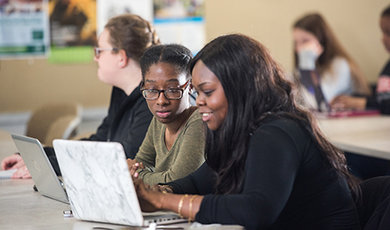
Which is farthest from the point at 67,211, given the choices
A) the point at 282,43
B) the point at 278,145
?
the point at 282,43

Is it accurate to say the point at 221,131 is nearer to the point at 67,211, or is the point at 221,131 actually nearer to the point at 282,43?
the point at 67,211

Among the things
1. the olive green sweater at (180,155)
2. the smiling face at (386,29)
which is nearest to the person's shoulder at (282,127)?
the olive green sweater at (180,155)

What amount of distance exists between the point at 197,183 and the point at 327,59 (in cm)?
334

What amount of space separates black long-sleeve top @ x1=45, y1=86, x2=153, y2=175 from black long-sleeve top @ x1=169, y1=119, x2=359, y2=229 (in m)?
0.97

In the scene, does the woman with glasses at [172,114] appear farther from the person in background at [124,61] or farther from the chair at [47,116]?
the chair at [47,116]

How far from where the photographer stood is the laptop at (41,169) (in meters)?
1.93

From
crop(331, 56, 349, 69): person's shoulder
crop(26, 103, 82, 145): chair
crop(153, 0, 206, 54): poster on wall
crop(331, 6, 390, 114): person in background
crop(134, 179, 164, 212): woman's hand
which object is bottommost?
crop(26, 103, 82, 145): chair

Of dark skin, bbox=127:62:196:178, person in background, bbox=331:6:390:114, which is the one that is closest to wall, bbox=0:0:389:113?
person in background, bbox=331:6:390:114

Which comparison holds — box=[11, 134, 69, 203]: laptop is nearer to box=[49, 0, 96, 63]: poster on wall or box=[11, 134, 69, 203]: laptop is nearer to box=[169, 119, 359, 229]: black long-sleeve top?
box=[169, 119, 359, 229]: black long-sleeve top

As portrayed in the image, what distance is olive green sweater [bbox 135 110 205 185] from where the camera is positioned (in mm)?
2074

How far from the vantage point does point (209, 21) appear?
5.11 meters

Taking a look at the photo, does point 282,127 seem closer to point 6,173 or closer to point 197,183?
point 197,183

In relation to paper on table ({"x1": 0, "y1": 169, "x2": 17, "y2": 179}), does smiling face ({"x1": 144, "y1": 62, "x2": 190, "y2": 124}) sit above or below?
above

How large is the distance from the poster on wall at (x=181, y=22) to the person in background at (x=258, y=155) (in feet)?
10.9
